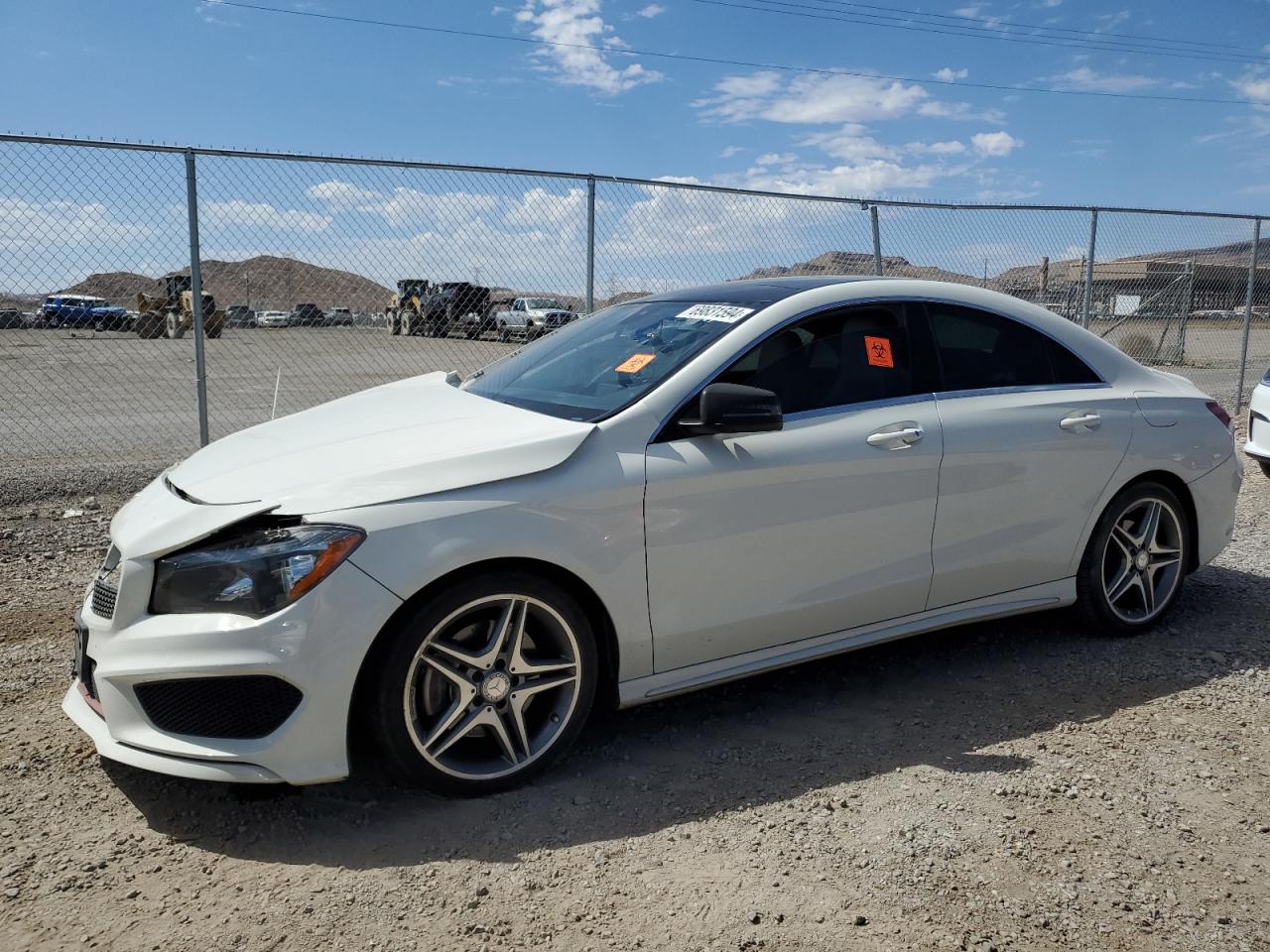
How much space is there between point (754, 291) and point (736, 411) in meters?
0.90

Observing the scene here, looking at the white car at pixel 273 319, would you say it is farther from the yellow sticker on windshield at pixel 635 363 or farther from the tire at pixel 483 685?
the tire at pixel 483 685

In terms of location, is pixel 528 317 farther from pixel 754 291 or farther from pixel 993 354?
pixel 993 354

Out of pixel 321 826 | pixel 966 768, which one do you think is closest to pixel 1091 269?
pixel 966 768

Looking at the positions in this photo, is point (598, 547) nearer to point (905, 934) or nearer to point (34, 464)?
point (905, 934)

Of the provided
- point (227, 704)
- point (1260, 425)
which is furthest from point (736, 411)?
point (1260, 425)

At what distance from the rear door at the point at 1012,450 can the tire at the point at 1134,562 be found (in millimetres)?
193

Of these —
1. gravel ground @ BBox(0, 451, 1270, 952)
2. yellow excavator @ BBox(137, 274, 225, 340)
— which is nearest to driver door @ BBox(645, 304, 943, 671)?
gravel ground @ BBox(0, 451, 1270, 952)

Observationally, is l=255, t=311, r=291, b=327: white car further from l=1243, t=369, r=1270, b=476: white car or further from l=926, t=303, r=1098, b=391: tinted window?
l=1243, t=369, r=1270, b=476: white car

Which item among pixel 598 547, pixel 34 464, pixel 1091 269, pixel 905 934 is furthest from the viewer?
pixel 1091 269

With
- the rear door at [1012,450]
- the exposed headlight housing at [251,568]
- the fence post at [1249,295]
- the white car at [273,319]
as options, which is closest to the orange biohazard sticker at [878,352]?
the rear door at [1012,450]

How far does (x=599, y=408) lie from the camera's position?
343 cm

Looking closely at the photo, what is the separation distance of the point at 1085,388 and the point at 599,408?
7.44 ft

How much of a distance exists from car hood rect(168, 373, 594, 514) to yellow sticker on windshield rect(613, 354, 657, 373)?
0.40 m

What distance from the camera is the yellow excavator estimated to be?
→ 21.5 ft
